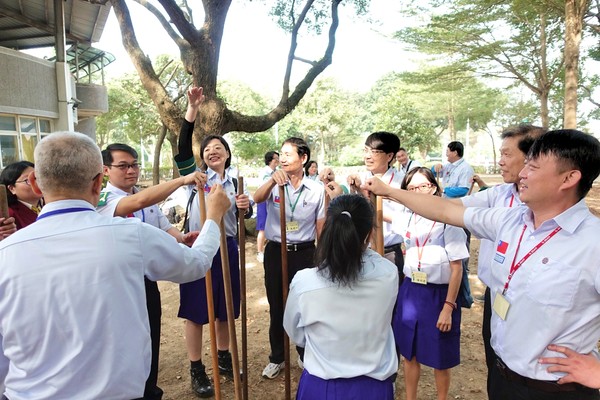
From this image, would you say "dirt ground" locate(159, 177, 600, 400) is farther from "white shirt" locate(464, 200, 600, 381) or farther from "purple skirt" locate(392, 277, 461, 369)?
"white shirt" locate(464, 200, 600, 381)

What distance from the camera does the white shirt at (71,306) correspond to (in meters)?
1.26

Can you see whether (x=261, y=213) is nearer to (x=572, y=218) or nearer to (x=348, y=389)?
(x=348, y=389)

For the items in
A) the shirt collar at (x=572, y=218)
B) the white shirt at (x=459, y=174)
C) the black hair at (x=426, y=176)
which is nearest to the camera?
the shirt collar at (x=572, y=218)

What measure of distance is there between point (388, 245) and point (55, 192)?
2.46m

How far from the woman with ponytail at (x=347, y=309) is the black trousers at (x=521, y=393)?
1.53 feet

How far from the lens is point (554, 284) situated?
146 centimetres

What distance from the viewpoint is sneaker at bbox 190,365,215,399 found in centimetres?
305

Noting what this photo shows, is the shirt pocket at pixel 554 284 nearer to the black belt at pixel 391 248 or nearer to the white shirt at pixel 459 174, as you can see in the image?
the black belt at pixel 391 248

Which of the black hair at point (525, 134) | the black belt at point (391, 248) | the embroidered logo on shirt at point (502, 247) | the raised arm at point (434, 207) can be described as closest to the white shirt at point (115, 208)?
the raised arm at point (434, 207)

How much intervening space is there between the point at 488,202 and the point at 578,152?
1.19 m

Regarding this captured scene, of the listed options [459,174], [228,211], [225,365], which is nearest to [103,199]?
[228,211]

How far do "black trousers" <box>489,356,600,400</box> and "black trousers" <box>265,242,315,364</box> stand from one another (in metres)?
1.71

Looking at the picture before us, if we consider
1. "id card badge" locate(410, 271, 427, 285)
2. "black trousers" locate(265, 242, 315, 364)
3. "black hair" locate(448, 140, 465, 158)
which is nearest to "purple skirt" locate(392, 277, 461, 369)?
"id card badge" locate(410, 271, 427, 285)

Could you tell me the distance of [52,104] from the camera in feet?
40.6
